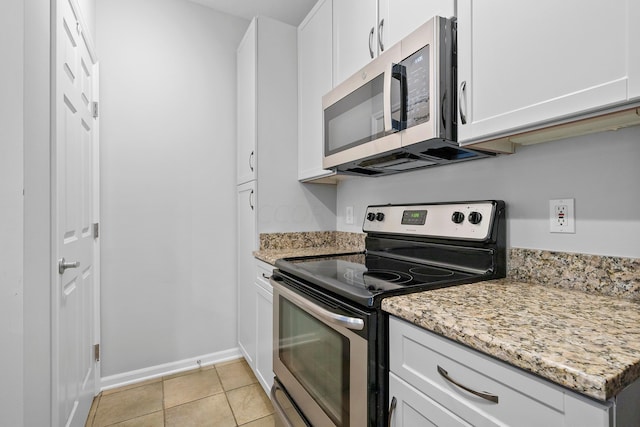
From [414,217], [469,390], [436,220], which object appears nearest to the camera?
[469,390]

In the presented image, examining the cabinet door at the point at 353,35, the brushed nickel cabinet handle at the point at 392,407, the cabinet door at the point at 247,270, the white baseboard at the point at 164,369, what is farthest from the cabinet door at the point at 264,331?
the cabinet door at the point at 353,35

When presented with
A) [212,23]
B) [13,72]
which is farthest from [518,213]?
[212,23]

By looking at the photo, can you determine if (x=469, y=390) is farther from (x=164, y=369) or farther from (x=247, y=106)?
(x=164, y=369)

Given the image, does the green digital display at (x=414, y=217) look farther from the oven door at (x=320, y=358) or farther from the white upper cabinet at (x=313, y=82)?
the oven door at (x=320, y=358)

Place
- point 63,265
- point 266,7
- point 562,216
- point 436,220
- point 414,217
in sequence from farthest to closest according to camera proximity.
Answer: point 266,7
point 414,217
point 436,220
point 63,265
point 562,216

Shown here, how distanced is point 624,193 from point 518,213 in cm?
30

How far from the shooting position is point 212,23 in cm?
238

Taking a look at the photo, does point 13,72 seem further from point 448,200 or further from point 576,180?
point 576,180

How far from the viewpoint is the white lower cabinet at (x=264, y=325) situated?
1734 millimetres

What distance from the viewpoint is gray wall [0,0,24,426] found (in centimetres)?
89

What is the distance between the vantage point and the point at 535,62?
2.78ft

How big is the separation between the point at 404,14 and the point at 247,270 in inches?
69.3

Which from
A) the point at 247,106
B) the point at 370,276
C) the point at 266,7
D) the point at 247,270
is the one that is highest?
the point at 266,7

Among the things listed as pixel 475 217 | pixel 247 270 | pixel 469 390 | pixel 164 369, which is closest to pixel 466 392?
pixel 469 390
